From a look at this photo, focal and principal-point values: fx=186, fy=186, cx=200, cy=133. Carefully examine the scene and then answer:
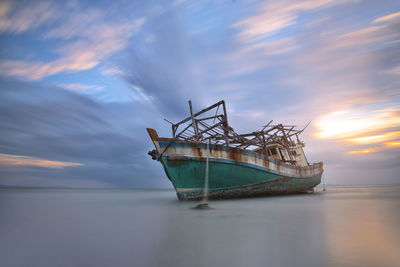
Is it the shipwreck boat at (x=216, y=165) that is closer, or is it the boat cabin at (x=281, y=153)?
the shipwreck boat at (x=216, y=165)

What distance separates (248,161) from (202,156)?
3.18m

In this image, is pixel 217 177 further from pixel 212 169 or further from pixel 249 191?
pixel 249 191

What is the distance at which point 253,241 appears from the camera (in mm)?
3318

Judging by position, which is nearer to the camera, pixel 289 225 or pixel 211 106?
pixel 289 225

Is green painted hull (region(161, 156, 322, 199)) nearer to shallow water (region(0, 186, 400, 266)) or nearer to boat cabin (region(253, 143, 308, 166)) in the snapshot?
boat cabin (region(253, 143, 308, 166))

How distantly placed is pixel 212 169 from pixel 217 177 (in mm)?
652

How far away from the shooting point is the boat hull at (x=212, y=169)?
33.2 ft

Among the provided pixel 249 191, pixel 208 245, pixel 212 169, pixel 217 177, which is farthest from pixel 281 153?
pixel 208 245

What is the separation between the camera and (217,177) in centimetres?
1056

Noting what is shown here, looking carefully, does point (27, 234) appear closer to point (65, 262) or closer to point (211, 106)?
point (65, 262)

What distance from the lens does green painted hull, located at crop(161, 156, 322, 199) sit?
10.1m

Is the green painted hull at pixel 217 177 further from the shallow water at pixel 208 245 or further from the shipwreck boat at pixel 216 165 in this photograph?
the shallow water at pixel 208 245

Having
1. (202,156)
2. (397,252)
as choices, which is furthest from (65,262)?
(202,156)

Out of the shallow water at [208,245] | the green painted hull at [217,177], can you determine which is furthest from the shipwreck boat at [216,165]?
the shallow water at [208,245]
